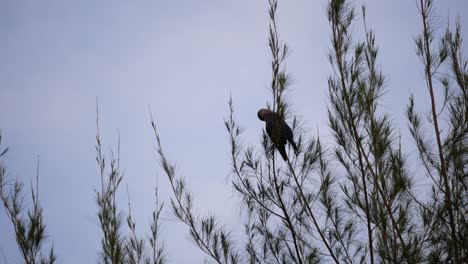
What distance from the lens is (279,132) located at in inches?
100

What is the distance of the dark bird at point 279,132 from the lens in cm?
254

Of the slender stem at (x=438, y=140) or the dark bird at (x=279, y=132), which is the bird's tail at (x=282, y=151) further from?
→ the slender stem at (x=438, y=140)

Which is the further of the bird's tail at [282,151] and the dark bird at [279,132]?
the bird's tail at [282,151]

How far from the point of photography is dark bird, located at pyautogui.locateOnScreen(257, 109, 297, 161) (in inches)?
99.8

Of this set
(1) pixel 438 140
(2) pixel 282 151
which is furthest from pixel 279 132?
(1) pixel 438 140

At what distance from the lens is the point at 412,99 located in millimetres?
2990

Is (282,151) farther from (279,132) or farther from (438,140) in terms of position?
(438,140)

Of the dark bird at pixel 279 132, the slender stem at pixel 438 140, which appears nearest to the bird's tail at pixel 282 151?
the dark bird at pixel 279 132

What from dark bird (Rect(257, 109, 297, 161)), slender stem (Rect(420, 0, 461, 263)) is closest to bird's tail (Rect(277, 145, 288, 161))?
dark bird (Rect(257, 109, 297, 161))

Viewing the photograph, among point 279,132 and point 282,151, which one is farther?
point 282,151

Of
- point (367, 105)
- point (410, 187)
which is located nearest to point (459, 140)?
point (410, 187)

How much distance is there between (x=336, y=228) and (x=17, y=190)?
186 cm

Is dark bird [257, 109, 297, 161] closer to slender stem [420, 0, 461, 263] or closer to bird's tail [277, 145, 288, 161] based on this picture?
bird's tail [277, 145, 288, 161]

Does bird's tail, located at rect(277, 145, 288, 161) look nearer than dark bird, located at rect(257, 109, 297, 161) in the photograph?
No
